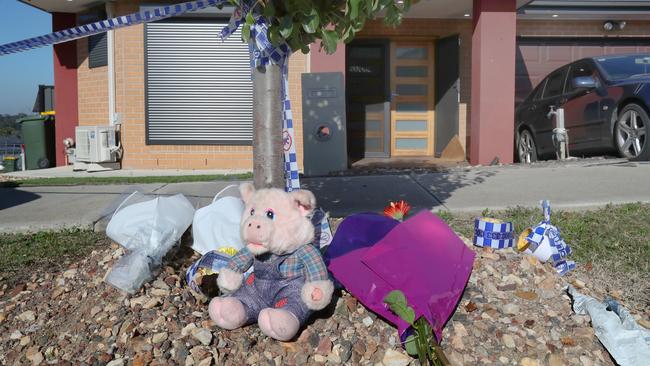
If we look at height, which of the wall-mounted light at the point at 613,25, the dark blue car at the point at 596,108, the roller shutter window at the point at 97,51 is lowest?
the dark blue car at the point at 596,108

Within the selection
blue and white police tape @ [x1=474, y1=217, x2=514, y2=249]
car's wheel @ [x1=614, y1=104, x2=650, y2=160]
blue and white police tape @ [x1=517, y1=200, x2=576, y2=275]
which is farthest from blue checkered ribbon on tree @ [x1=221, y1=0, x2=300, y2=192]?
car's wheel @ [x1=614, y1=104, x2=650, y2=160]

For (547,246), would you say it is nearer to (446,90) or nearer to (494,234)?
(494,234)

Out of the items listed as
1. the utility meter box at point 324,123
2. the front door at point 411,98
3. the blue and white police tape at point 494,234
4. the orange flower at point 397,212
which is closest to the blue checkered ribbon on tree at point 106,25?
the orange flower at point 397,212

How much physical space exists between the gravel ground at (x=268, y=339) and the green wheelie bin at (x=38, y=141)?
36.0 ft

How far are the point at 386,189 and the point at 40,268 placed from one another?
3547 mm

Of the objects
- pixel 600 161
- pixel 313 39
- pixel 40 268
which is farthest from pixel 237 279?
pixel 600 161

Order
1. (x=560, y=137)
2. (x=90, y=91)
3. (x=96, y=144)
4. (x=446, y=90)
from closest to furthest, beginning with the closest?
(x=560, y=137) < (x=96, y=144) < (x=90, y=91) < (x=446, y=90)

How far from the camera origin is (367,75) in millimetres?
12461

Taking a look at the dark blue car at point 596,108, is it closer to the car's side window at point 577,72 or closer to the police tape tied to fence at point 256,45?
the car's side window at point 577,72

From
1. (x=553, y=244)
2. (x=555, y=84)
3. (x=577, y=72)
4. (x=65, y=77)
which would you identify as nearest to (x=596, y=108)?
(x=577, y=72)

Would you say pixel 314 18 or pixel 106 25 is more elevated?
pixel 106 25

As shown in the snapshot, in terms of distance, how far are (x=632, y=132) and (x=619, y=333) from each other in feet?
19.2

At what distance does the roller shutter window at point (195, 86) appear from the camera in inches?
445

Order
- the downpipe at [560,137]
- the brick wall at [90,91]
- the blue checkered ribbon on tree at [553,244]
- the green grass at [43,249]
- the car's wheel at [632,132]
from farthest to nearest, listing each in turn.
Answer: the brick wall at [90,91] < the downpipe at [560,137] < the car's wheel at [632,132] < the green grass at [43,249] < the blue checkered ribbon on tree at [553,244]
